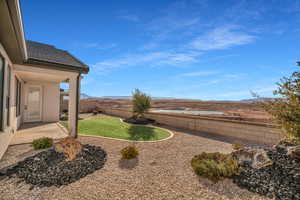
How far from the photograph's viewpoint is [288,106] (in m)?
3.05

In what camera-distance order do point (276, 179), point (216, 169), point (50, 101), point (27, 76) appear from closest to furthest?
point (276, 179), point (216, 169), point (27, 76), point (50, 101)

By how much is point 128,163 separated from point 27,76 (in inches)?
321

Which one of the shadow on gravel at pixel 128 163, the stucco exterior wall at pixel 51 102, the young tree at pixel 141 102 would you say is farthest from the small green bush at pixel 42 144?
the young tree at pixel 141 102

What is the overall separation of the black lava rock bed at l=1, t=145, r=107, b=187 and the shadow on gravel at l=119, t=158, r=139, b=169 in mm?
566

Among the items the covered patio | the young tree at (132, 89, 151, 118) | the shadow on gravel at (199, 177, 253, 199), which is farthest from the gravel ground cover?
the young tree at (132, 89, 151, 118)

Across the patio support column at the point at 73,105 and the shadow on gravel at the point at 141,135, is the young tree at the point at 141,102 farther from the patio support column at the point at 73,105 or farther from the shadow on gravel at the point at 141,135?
the patio support column at the point at 73,105

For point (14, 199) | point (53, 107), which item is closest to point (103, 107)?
point (53, 107)

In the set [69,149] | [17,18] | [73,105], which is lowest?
[69,149]

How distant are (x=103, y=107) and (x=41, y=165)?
1735cm

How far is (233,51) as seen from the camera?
10.7 m

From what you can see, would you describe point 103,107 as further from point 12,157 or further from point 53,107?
point 12,157

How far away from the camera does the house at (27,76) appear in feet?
10.7

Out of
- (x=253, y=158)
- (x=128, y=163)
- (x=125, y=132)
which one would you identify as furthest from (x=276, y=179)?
(x=125, y=132)

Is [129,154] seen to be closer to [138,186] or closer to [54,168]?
[138,186]
